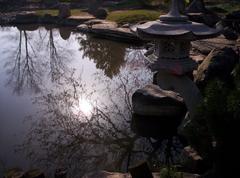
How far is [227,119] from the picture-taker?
605 centimetres

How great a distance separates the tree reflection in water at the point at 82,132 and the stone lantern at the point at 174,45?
252 cm

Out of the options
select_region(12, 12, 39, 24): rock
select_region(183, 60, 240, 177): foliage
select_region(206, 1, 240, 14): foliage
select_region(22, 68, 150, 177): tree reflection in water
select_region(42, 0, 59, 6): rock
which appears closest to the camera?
select_region(183, 60, 240, 177): foliage

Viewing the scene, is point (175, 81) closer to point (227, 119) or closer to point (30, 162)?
point (227, 119)

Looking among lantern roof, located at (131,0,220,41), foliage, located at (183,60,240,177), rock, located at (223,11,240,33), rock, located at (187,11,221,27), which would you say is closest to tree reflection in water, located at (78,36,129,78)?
rock, located at (187,11,221,27)

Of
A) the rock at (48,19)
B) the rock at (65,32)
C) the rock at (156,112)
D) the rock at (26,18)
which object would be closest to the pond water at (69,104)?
the rock at (156,112)

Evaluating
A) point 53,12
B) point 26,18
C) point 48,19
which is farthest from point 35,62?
point 53,12

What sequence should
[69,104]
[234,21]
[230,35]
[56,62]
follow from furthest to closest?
1. [234,21]
2. [56,62]
3. [230,35]
4. [69,104]

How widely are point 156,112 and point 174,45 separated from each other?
3.95 metres

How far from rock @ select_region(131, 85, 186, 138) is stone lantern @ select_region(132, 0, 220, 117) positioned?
7.95 ft

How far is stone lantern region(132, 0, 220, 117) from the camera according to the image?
316 inches

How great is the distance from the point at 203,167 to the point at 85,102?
7.05 m

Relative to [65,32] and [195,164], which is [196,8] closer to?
[65,32]

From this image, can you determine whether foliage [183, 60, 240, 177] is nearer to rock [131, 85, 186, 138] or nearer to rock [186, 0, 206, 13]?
rock [131, 85, 186, 138]

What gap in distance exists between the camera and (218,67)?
11.3 meters
